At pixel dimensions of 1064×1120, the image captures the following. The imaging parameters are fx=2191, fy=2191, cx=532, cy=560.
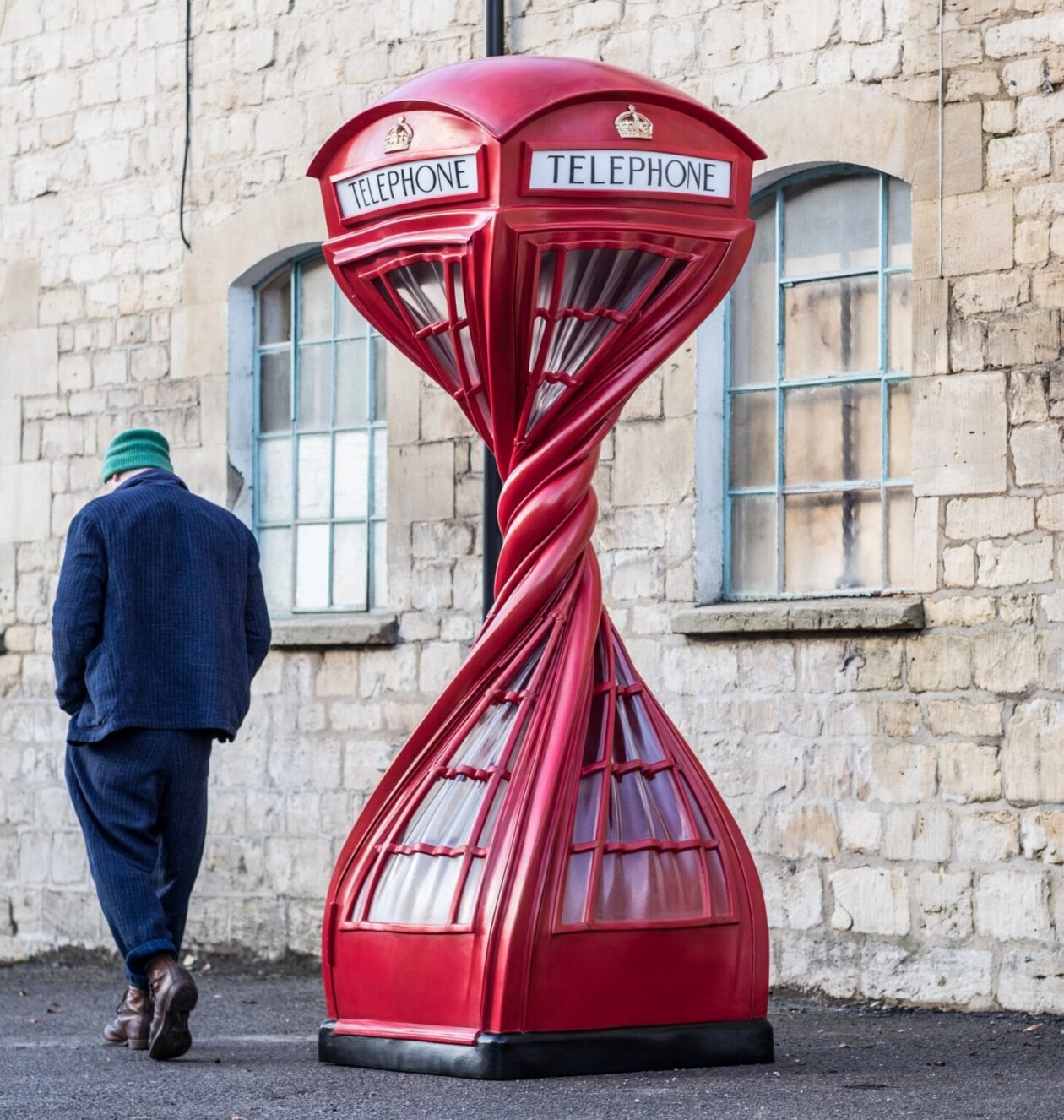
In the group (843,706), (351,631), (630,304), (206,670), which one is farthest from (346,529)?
(630,304)

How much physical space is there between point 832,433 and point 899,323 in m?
0.47

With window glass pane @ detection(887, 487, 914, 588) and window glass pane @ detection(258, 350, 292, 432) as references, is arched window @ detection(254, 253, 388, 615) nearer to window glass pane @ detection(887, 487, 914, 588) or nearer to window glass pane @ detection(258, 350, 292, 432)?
window glass pane @ detection(258, 350, 292, 432)

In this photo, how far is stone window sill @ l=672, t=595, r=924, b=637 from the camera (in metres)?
7.37

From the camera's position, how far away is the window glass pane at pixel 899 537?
7668mm

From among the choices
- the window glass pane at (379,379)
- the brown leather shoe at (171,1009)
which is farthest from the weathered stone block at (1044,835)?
the window glass pane at (379,379)

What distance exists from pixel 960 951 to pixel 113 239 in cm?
519

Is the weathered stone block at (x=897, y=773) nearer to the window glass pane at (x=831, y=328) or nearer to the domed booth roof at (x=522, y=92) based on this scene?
the window glass pane at (x=831, y=328)

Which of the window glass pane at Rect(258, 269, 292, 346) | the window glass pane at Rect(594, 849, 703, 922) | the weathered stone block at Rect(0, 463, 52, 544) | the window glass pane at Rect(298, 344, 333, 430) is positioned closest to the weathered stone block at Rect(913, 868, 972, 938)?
the window glass pane at Rect(594, 849, 703, 922)

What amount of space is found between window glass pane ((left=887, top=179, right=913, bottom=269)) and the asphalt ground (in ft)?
8.53

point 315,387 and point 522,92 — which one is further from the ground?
point 522,92

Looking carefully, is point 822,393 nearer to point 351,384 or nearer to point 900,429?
point 900,429

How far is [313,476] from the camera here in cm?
966

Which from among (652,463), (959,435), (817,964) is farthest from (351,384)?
(817,964)

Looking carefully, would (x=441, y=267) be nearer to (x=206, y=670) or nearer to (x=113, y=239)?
(x=206, y=670)
